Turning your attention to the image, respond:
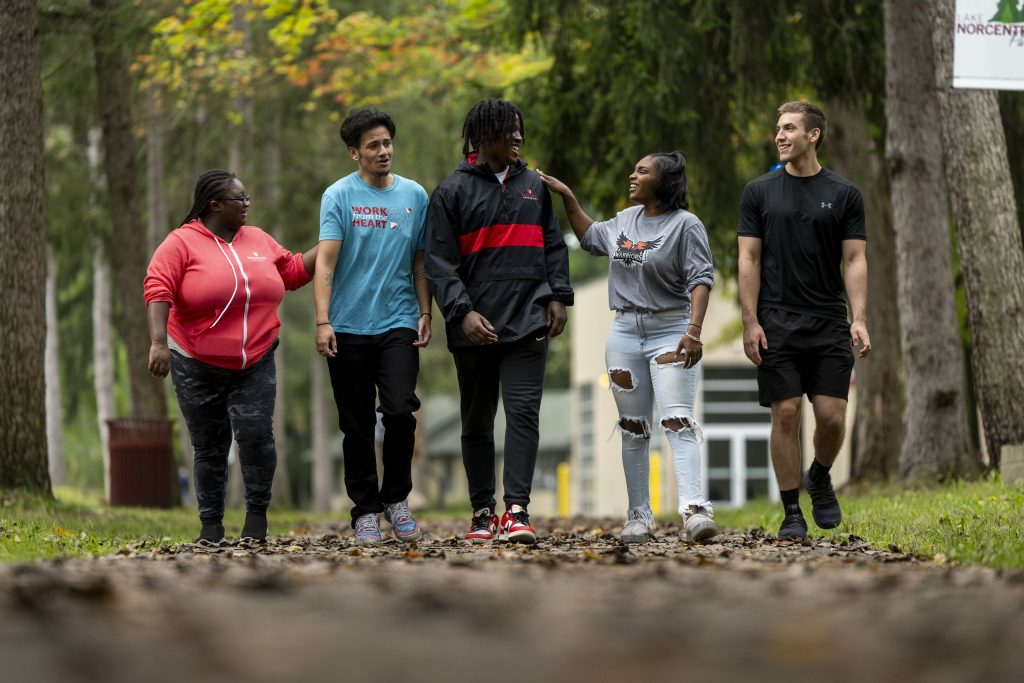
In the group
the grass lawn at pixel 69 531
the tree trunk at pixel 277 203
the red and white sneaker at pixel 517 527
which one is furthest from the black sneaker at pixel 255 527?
the tree trunk at pixel 277 203

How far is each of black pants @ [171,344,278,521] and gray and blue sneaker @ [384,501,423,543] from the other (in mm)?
684

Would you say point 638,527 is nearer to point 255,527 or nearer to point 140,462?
point 255,527

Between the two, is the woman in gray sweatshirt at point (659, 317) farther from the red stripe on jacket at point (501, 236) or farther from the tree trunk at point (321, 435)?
the tree trunk at point (321, 435)

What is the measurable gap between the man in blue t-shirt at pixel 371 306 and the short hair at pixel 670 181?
1320 millimetres

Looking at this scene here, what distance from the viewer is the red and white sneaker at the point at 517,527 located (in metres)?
7.66

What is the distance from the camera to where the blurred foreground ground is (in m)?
3.31

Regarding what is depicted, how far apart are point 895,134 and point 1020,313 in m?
2.32

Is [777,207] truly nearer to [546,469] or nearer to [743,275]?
[743,275]

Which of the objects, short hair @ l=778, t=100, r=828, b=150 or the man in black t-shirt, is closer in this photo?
the man in black t-shirt

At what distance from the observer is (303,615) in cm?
374

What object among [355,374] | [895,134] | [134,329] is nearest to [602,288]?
[134,329]

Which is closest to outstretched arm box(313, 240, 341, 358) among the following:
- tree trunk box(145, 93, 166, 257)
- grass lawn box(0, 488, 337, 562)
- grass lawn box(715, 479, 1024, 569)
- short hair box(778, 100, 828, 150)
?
grass lawn box(0, 488, 337, 562)

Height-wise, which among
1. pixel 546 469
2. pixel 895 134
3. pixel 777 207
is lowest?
pixel 546 469

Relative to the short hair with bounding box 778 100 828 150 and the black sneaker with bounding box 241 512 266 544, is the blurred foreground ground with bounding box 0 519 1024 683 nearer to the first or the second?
the black sneaker with bounding box 241 512 266 544
